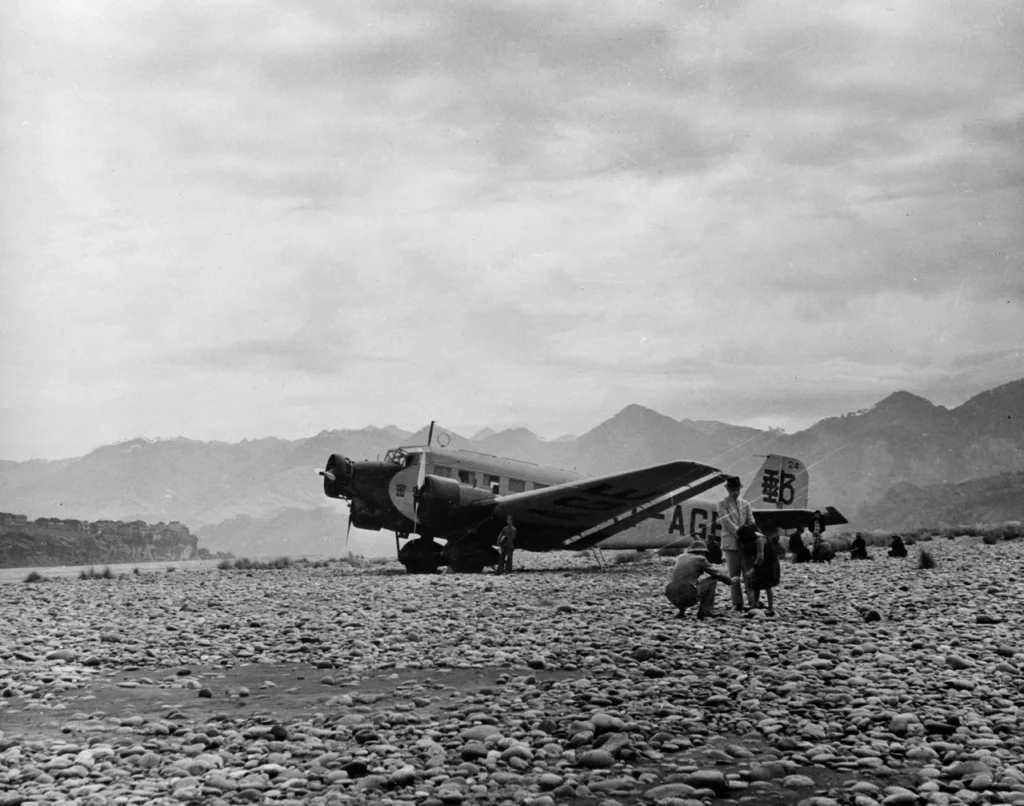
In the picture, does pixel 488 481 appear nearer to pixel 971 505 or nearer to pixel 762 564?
pixel 762 564

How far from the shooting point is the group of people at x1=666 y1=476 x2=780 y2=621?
12.9 m

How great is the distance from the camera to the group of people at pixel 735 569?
12.9 m

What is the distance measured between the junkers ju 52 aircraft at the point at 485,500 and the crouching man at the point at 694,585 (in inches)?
357

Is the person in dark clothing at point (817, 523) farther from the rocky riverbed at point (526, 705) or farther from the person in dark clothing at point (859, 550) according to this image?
the rocky riverbed at point (526, 705)

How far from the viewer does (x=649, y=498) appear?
25.6 m

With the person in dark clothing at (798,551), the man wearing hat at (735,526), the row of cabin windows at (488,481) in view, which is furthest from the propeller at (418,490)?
the man wearing hat at (735,526)

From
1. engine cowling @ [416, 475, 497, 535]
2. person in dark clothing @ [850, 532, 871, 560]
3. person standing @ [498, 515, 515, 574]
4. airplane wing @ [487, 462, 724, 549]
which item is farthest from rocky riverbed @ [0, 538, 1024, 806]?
person in dark clothing @ [850, 532, 871, 560]

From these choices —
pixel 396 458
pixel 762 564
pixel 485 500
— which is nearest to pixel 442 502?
pixel 485 500

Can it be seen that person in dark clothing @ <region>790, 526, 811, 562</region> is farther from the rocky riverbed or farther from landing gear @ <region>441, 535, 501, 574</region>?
the rocky riverbed

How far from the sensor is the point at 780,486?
109ft

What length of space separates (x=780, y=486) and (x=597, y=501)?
1054 cm

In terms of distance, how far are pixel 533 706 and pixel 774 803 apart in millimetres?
2789

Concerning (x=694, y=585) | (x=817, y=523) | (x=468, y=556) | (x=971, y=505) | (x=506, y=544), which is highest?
(x=971, y=505)

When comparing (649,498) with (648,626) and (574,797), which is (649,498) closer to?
(648,626)
